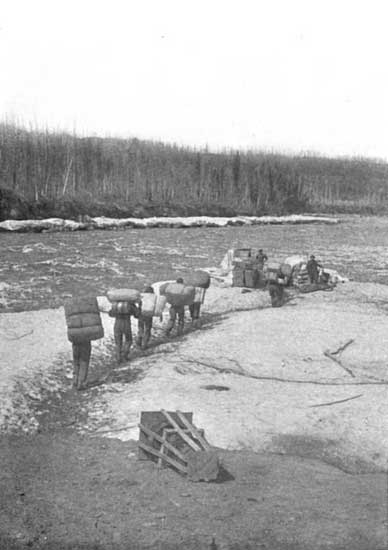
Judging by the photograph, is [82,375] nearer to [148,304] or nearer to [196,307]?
[148,304]

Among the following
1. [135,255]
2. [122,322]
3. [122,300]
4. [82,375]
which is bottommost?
[135,255]

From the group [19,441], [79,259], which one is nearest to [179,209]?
[79,259]

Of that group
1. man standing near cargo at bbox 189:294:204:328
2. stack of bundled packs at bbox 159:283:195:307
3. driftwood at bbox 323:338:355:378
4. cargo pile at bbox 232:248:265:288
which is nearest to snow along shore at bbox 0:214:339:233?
cargo pile at bbox 232:248:265:288

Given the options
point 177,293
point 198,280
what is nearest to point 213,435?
point 177,293

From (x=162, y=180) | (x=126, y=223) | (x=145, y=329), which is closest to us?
(x=145, y=329)

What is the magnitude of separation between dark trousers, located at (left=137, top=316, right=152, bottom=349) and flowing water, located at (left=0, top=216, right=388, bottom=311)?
18.3 ft

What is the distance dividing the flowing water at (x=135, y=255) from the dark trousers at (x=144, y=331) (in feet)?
18.3

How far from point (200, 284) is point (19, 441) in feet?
24.6

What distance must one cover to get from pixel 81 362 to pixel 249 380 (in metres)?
2.73

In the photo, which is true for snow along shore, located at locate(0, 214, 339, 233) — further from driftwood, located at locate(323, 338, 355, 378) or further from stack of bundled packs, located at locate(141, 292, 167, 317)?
driftwood, located at locate(323, 338, 355, 378)

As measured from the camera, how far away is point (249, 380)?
10.8 metres

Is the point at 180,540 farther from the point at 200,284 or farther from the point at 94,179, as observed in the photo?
the point at 94,179

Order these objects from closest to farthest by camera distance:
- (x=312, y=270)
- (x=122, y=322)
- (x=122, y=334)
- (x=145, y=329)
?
(x=122, y=322)
(x=122, y=334)
(x=145, y=329)
(x=312, y=270)

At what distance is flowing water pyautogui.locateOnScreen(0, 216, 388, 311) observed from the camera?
21.4m
